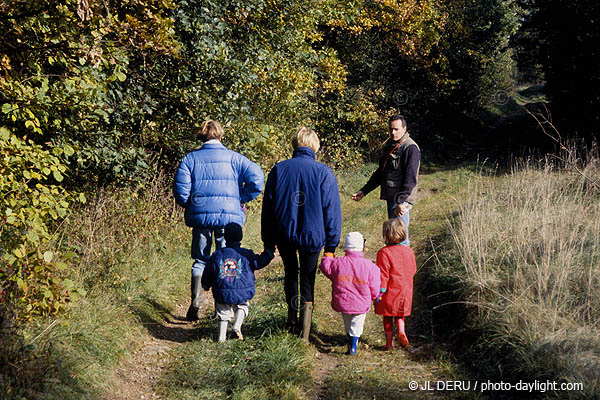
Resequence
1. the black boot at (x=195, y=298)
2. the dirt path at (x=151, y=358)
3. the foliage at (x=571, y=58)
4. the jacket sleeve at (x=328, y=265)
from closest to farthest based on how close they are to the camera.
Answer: the dirt path at (x=151, y=358) < the jacket sleeve at (x=328, y=265) < the black boot at (x=195, y=298) < the foliage at (x=571, y=58)

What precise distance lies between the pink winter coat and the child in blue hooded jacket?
758mm

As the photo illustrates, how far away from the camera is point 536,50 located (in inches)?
685

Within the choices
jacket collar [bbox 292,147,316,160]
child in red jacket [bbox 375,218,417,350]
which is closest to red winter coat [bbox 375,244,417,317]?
child in red jacket [bbox 375,218,417,350]

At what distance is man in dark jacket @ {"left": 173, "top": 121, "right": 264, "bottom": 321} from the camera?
5.32 meters

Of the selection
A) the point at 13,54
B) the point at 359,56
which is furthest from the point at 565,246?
the point at 359,56

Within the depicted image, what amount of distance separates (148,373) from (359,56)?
14.9m

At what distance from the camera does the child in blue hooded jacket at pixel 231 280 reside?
16.0ft

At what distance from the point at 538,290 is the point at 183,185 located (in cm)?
367

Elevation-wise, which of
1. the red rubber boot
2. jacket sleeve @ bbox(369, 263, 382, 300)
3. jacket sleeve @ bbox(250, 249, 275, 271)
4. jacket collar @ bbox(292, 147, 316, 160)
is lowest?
the red rubber boot

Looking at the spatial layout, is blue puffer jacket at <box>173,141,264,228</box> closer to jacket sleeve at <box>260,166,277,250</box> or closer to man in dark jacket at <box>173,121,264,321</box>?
man in dark jacket at <box>173,121,264,321</box>

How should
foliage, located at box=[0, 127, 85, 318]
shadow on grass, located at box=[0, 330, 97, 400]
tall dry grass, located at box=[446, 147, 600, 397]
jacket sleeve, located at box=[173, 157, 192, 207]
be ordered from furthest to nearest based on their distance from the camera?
jacket sleeve, located at box=[173, 157, 192, 207], foliage, located at box=[0, 127, 85, 318], tall dry grass, located at box=[446, 147, 600, 397], shadow on grass, located at box=[0, 330, 97, 400]

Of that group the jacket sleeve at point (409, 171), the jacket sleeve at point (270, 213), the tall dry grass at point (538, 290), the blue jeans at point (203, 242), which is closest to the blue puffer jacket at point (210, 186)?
the blue jeans at point (203, 242)

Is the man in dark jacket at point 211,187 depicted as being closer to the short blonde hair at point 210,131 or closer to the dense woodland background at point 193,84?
the short blonde hair at point 210,131

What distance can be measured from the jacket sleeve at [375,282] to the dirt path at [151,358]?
2.03 m
